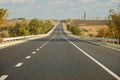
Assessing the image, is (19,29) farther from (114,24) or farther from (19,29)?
(114,24)

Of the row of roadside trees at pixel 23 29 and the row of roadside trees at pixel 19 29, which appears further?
the row of roadside trees at pixel 23 29

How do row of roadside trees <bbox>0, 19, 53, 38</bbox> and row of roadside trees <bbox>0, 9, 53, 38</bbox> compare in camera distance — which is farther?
row of roadside trees <bbox>0, 19, 53, 38</bbox>

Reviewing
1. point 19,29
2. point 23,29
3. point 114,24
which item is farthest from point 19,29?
point 114,24

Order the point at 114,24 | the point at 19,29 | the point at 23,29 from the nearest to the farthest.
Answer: the point at 114,24 → the point at 23,29 → the point at 19,29

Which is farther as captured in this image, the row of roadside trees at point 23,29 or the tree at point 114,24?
the row of roadside trees at point 23,29

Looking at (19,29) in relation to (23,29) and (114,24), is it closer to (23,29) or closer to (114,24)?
(23,29)

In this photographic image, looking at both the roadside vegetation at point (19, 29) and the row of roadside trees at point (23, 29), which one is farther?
the row of roadside trees at point (23, 29)

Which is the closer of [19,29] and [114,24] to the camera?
[114,24]

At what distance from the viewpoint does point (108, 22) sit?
101 m

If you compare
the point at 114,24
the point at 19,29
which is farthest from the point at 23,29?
the point at 114,24

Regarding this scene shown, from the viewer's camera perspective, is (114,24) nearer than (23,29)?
Yes

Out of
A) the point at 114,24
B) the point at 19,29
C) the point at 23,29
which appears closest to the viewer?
the point at 114,24

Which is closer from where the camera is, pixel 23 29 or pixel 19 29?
pixel 23 29

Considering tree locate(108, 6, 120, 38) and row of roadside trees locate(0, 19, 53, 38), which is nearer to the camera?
tree locate(108, 6, 120, 38)
